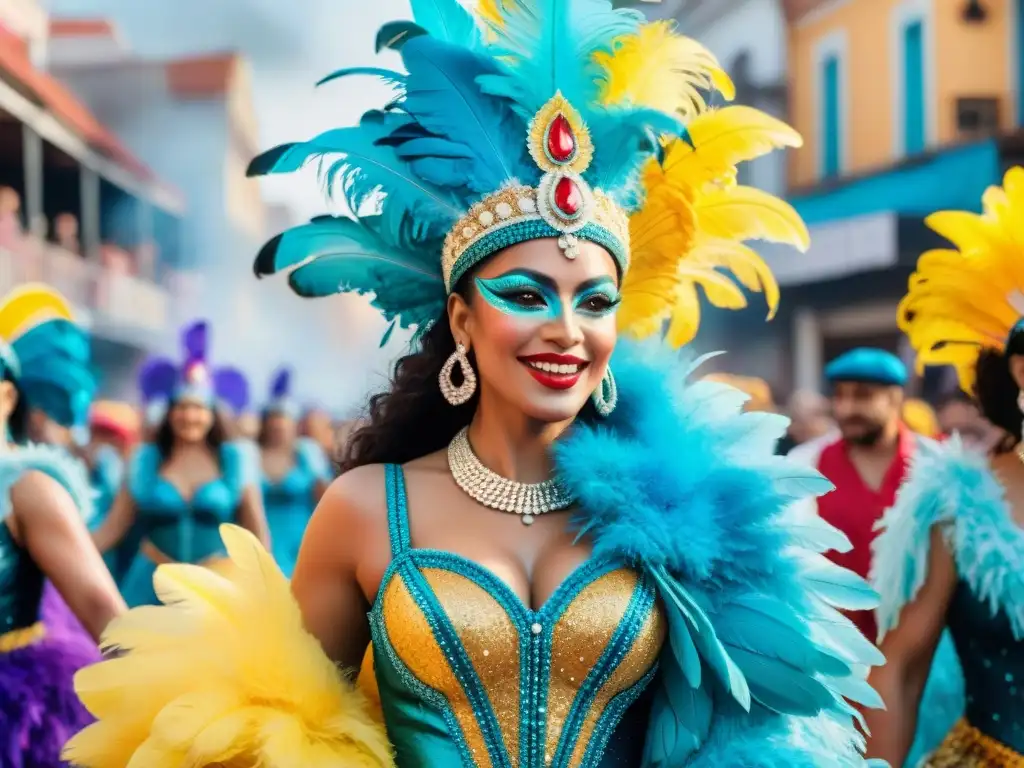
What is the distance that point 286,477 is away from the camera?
30.4 ft

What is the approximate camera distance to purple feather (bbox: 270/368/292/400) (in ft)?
32.5

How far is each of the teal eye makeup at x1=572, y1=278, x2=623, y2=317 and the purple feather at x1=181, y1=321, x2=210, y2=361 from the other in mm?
4902

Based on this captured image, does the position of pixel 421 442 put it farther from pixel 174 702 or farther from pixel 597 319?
pixel 174 702

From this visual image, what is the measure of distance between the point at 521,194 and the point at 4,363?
81.0 inches

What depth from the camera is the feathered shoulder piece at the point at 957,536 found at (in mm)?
3141

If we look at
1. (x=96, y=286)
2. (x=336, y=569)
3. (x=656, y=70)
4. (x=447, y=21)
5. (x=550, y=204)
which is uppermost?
(x=96, y=286)

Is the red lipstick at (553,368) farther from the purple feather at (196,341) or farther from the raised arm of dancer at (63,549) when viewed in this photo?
the purple feather at (196,341)

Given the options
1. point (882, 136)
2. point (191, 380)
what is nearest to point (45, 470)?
point (191, 380)

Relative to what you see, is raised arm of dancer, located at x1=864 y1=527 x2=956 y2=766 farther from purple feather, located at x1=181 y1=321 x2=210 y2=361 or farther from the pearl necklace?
purple feather, located at x1=181 y1=321 x2=210 y2=361

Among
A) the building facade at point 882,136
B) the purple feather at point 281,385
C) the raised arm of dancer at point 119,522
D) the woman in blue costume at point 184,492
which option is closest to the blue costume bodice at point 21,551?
the woman in blue costume at point 184,492

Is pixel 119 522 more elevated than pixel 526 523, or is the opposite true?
pixel 526 523

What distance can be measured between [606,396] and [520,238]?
15.5 inches

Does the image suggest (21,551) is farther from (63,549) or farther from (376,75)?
(376,75)

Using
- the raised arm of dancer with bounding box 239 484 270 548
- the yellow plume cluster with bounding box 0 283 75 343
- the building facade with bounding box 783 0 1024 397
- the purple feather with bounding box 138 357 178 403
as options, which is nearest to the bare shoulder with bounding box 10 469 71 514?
the yellow plume cluster with bounding box 0 283 75 343
